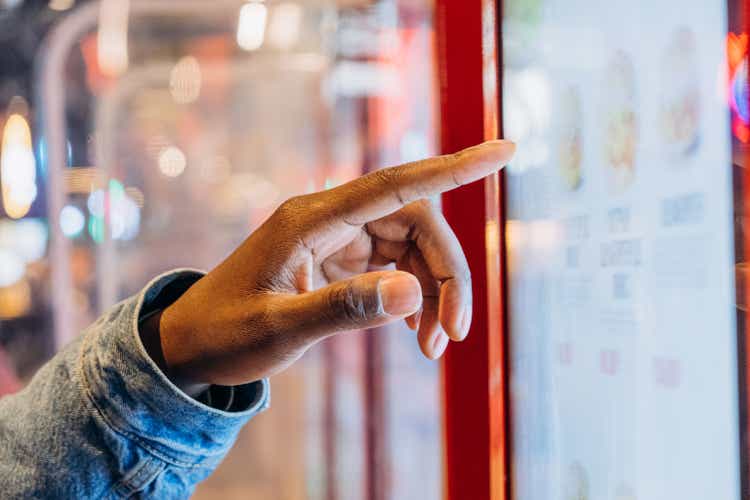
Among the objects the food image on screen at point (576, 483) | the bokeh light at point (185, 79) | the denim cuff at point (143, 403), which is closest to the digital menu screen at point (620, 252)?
the food image on screen at point (576, 483)

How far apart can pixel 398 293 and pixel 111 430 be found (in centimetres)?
32

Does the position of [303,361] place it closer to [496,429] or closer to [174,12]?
[174,12]

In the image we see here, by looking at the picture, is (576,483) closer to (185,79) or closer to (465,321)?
(465,321)

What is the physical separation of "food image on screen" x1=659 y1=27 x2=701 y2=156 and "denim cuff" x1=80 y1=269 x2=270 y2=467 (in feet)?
1.55

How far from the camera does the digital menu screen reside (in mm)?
583

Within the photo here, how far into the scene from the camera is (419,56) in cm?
232

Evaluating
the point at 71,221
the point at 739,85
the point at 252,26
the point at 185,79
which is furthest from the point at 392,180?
the point at 185,79

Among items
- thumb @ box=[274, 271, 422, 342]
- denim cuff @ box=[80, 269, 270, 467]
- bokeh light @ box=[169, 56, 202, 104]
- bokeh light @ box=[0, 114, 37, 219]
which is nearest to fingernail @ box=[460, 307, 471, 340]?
thumb @ box=[274, 271, 422, 342]

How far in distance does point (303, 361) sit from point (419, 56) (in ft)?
4.57

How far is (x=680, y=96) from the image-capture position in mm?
629

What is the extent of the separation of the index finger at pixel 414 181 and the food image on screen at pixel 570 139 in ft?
0.46

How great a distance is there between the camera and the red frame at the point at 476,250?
0.85 metres

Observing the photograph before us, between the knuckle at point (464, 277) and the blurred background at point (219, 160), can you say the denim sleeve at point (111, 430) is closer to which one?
the knuckle at point (464, 277)

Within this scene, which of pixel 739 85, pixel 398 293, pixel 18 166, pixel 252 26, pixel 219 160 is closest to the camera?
pixel 739 85
